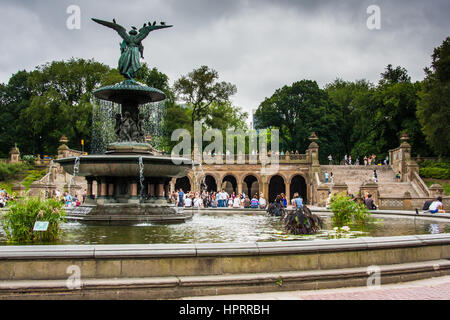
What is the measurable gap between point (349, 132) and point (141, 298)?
61436mm

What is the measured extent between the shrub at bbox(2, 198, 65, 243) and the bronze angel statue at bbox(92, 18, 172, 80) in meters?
6.99

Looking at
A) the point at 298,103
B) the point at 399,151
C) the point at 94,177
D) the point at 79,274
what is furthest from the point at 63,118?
the point at 79,274

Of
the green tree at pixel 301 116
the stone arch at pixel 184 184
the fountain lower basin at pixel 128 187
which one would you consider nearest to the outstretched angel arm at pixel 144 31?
the fountain lower basin at pixel 128 187

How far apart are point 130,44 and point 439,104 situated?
110 feet

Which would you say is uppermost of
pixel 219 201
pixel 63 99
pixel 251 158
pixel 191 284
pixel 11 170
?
pixel 63 99

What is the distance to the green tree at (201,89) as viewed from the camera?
56.6 metres

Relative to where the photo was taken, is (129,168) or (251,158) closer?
(129,168)

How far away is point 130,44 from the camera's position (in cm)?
1370

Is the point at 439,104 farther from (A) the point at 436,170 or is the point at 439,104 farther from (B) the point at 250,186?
(B) the point at 250,186

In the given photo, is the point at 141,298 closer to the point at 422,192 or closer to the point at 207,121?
the point at 422,192

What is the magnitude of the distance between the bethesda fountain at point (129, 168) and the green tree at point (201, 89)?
42064 mm

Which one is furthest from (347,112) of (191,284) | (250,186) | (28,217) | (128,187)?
(191,284)

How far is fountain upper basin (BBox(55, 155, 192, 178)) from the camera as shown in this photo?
12.1 meters
